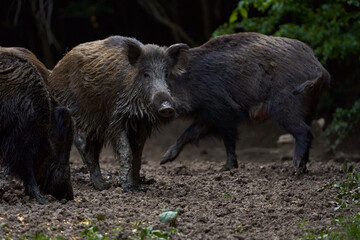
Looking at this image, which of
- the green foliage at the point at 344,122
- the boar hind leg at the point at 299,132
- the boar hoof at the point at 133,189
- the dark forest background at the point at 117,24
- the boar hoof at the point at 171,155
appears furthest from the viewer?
the dark forest background at the point at 117,24

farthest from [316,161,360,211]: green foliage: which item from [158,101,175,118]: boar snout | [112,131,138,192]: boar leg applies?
[112,131,138,192]: boar leg

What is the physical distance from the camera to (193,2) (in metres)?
16.6

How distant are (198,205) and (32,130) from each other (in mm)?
1690

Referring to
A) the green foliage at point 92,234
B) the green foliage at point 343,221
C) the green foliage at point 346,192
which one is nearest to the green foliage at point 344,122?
the green foliage at point 346,192

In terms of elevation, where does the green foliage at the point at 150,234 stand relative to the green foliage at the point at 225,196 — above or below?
above

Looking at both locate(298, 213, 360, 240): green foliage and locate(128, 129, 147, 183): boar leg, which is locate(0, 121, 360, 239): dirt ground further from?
locate(128, 129, 147, 183): boar leg

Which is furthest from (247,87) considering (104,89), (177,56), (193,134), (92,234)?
(92,234)

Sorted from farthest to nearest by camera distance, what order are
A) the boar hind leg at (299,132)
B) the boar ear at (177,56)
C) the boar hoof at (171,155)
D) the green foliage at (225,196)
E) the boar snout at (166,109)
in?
the boar hoof at (171,155) → the boar hind leg at (299,132) → the boar ear at (177,56) → the green foliage at (225,196) → the boar snout at (166,109)

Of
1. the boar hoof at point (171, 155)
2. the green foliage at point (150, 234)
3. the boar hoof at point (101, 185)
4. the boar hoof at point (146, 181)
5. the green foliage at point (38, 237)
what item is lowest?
the boar hoof at point (171, 155)

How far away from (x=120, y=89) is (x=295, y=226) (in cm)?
259

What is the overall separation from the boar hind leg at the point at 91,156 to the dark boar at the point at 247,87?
1.50m

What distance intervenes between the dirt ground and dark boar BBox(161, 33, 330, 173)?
0.54 metres

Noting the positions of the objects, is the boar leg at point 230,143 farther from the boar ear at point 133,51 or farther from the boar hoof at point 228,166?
the boar ear at point 133,51

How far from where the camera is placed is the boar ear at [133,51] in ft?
22.4
